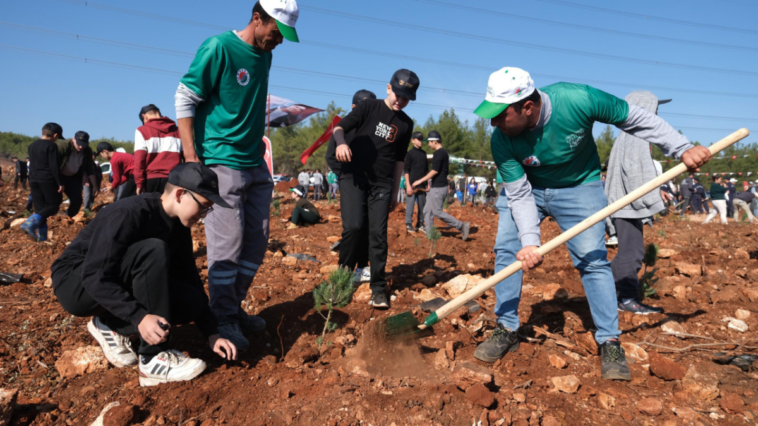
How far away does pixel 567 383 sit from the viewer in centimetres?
262

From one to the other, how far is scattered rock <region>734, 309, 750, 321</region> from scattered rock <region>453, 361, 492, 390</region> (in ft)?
8.66

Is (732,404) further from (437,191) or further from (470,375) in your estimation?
(437,191)

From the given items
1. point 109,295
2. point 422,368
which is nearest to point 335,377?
point 422,368

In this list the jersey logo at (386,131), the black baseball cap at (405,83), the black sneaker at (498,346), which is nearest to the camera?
the black sneaker at (498,346)

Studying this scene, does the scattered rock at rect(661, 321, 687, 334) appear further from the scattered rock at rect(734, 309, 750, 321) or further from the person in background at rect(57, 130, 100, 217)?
the person in background at rect(57, 130, 100, 217)

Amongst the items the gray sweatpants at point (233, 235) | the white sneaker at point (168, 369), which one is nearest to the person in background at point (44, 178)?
the gray sweatpants at point (233, 235)

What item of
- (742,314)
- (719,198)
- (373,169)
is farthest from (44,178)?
(719,198)

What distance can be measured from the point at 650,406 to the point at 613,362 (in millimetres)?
391

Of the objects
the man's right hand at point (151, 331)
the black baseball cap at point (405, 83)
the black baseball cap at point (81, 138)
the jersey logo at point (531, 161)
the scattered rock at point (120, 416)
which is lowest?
the scattered rock at point (120, 416)

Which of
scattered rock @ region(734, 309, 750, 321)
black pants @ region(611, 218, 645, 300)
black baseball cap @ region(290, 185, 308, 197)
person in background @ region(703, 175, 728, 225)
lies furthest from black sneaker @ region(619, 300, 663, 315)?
person in background @ region(703, 175, 728, 225)

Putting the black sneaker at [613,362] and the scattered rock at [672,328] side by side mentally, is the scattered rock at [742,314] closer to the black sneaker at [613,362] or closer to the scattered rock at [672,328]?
the scattered rock at [672,328]

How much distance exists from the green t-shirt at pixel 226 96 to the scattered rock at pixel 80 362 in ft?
4.09

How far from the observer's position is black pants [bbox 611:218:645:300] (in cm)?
400

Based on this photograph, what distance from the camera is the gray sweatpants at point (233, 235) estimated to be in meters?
2.87
